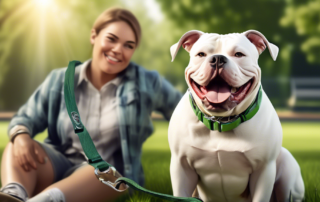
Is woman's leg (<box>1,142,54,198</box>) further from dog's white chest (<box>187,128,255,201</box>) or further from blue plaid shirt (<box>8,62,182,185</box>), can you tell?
dog's white chest (<box>187,128,255,201</box>)

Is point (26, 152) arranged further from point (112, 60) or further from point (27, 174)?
point (112, 60)

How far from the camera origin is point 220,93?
1.65 metres

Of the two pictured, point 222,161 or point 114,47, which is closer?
point 222,161

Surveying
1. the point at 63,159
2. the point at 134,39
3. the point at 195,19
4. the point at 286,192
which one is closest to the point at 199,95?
the point at 286,192

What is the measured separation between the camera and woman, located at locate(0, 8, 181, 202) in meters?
2.68

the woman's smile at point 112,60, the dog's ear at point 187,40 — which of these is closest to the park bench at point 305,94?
the woman's smile at point 112,60

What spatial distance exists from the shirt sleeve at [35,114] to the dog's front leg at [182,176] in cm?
135

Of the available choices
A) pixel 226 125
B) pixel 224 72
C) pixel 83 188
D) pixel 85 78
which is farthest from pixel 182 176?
pixel 85 78

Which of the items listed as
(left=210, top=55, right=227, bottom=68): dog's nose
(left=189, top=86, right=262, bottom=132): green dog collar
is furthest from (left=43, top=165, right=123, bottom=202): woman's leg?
(left=210, top=55, right=227, bottom=68): dog's nose

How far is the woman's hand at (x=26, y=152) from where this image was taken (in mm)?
2490

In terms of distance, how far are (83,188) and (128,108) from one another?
0.71 metres

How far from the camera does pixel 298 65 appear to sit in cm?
1361

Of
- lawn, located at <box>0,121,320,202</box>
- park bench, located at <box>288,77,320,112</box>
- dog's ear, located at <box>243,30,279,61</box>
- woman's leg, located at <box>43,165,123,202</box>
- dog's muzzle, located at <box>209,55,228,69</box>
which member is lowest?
park bench, located at <box>288,77,320,112</box>

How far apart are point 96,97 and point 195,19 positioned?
9.79 meters
